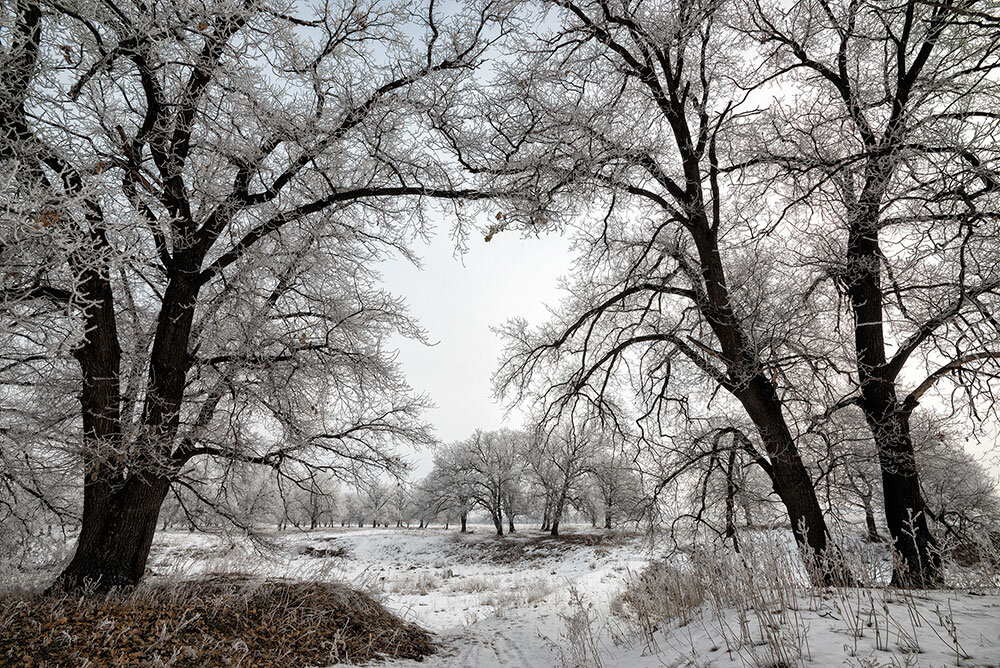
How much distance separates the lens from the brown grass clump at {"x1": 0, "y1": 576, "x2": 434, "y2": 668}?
3689mm

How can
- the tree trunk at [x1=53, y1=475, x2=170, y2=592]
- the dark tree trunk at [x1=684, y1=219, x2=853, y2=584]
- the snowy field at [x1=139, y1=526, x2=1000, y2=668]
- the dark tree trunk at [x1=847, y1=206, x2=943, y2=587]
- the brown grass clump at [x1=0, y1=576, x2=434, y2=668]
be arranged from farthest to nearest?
1. the dark tree trunk at [x1=684, y1=219, x2=853, y2=584]
2. the dark tree trunk at [x1=847, y1=206, x2=943, y2=587]
3. the tree trunk at [x1=53, y1=475, x2=170, y2=592]
4. the brown grass clump at [x1=0, y1=576, x2=434, y2=668]
5. the snowy field at [x1=139, y1=526, x2=1000, y2=668]

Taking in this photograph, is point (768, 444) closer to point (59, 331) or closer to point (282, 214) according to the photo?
point (282, 214)

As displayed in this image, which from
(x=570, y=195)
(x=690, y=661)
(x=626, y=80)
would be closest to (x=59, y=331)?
(x=570, y=195)

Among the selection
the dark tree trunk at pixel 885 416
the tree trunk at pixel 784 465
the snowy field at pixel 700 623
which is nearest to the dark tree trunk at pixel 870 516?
the dark tree trunk at pixel 885 416

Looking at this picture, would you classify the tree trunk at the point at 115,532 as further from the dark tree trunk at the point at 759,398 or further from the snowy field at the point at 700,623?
the dark tree trunk at the point at 759,398

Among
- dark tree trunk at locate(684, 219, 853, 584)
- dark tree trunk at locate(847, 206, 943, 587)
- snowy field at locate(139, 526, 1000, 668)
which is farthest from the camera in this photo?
dark tree trunk at locate(684, 219, 853, 584)

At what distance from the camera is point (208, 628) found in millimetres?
4480

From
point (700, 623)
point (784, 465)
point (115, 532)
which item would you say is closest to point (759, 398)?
point (784, 465)

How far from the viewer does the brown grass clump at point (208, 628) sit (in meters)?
3.69

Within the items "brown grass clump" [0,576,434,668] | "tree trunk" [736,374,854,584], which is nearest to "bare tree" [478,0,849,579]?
"tree trunk" [736,374,854,584]

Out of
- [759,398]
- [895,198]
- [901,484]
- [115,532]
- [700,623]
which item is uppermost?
[895,198]

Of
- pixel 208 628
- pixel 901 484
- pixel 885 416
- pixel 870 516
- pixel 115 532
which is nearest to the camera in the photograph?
pixel 208 628

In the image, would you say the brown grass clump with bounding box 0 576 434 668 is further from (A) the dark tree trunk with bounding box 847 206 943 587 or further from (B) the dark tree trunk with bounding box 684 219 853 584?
(A) the dark tree trunk with bounding box 847 206 943 587

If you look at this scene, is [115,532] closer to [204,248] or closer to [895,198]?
[204,248]
